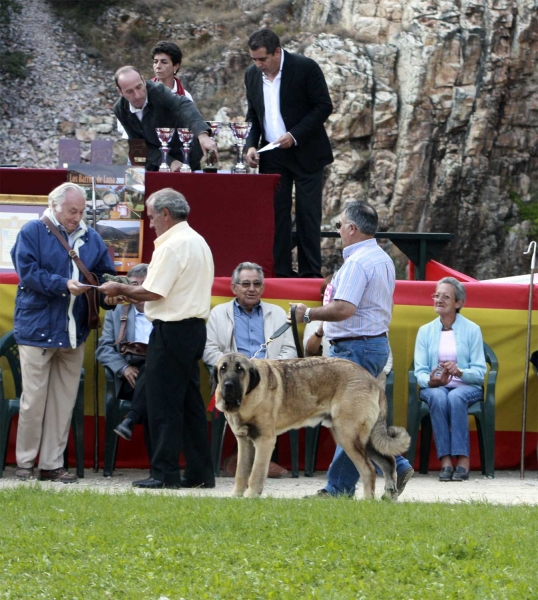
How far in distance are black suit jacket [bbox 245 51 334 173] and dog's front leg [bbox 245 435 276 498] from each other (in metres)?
3.45

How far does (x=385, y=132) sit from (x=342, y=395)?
89.1 feet

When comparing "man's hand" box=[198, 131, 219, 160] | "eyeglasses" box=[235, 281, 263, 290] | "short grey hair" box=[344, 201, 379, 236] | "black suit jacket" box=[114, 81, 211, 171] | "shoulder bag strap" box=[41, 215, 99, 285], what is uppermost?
"black suit jacket" box=[114, 81, 211, 171]

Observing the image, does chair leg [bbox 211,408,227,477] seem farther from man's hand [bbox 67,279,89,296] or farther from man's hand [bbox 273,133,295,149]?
man's hand [bbox 273,133,295,149]

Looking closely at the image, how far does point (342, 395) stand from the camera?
7.20 metres

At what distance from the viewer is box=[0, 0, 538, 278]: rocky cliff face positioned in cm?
3319

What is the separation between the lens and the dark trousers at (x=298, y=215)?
1000 centimetres

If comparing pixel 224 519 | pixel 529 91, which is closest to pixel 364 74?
pixel 529 91

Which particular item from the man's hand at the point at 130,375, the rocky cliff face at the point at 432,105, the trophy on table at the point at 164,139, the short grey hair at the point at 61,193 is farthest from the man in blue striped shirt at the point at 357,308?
the rocky cliff face at the point at 432,105

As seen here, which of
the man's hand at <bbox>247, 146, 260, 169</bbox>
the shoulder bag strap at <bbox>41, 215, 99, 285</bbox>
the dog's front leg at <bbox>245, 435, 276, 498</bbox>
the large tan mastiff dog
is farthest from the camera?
the man's hand at <bbox>247, 146, 260, 169</bbox>

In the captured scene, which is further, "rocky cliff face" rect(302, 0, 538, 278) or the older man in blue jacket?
"rocky cliff face" rect(302, 0, 538, 278)

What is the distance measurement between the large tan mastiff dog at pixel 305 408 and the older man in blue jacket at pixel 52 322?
1.49 m

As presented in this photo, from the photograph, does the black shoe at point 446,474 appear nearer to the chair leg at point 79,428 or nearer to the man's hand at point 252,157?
the chair leg at point 79,428

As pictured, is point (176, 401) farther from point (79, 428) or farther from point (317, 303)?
point (317, 303)

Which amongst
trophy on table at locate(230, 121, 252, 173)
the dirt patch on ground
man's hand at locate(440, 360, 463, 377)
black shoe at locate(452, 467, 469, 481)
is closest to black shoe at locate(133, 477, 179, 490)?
the dirt patch on ground
